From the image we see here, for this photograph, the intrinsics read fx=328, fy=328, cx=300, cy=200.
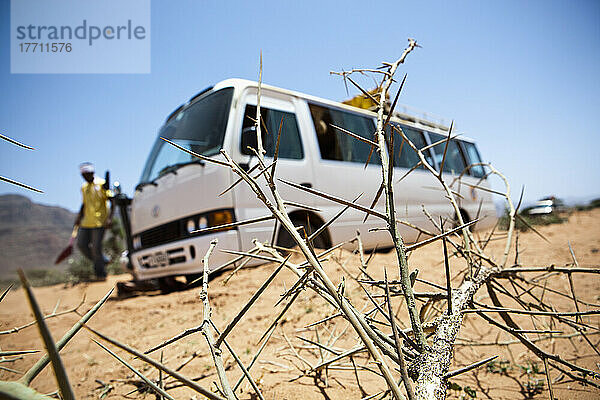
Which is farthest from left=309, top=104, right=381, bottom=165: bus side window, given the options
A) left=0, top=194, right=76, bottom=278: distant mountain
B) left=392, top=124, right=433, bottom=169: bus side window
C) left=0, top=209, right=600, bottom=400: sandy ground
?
left=0, top=194, right=76, bottom=278: distant mountain

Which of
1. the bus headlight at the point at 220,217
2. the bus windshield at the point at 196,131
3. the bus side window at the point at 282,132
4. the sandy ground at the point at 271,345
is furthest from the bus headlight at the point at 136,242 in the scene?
the bus side window at the point at 282,132

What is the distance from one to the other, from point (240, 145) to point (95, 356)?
208cm

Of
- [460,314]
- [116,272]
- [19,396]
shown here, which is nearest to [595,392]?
[460,314]

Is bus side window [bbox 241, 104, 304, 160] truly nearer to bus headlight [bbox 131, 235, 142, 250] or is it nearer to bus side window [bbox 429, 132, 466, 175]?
bus headlight [bbox 131, 235, 142, 250]

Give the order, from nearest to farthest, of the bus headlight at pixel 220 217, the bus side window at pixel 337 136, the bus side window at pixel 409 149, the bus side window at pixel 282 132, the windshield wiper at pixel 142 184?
the bus headlight at pixel 220 217
the bus side window at pixel 282 132
the windshield wiper at pixel 142 184
the bus side window at pixel 337 136
the bus side window at pixel 409 149

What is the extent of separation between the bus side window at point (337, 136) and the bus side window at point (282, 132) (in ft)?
1.28

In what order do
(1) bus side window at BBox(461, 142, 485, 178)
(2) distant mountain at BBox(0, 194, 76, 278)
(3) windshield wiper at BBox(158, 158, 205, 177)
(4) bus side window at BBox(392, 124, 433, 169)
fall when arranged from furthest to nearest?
(2) distant mountain at BBox(0, 194, 76, 278), (1) bus side window at BBox(461, 142, 485, 178), (4) bus side window at BBox(392, 124, 433, 169), (3) windshield wiper at BBox(158, 158, 205, 177)

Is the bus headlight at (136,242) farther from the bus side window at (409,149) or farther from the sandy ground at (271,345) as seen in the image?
the bus side window at (409,149)

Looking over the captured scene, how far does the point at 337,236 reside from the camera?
12.7ft

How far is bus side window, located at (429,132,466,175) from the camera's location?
6.31 m

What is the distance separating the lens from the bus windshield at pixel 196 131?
337 centimetres

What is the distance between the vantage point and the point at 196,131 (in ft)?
11.6

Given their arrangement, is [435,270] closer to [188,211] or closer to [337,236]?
[337,236]

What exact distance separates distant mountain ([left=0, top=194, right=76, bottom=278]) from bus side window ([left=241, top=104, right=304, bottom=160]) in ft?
109
